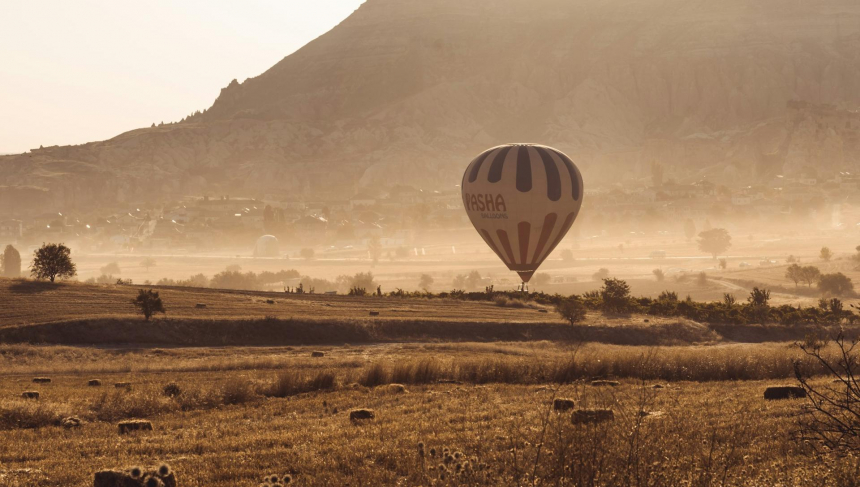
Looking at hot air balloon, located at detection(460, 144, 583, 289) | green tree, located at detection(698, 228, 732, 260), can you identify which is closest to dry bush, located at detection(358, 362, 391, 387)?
hot air balloon, located at detection(460, 144, 583, 289)

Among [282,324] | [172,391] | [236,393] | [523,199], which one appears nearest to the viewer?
[236,393]

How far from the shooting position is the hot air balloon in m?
60.4

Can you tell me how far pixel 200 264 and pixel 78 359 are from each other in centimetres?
16172

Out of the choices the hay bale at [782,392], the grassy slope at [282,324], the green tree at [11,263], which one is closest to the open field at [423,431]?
the hay bale at [782,392]

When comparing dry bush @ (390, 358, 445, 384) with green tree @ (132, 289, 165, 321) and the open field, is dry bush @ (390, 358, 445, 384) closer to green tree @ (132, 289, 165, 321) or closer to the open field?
the open field

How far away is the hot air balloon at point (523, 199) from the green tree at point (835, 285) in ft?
182

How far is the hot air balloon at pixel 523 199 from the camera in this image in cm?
6041

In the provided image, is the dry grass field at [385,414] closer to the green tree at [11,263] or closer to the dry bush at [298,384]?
the dry bush at [298,384]

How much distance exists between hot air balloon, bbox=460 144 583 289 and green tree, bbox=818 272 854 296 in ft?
182

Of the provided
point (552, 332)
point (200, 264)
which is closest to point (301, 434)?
point (552, 332)

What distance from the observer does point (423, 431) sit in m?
14.9

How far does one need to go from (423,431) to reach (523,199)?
4628 cm

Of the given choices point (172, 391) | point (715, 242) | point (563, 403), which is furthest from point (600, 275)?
point (563, 403)

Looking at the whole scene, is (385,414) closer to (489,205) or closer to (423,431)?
(423,431)
